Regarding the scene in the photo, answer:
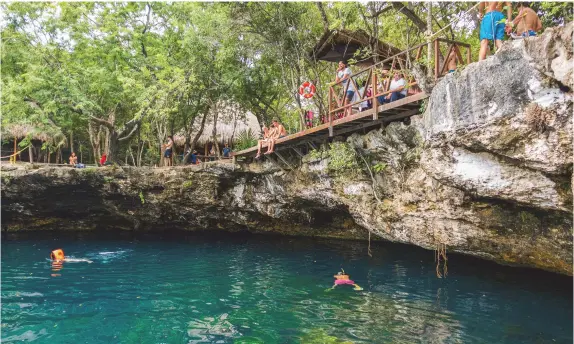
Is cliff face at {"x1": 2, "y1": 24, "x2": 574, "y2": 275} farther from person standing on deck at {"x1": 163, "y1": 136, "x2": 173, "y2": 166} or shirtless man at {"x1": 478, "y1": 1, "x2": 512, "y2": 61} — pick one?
person standing on deck at {"x1": 163, "y1": 136, "x2": 173, "y2": 166}

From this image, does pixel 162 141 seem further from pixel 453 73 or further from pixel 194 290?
pixel 453 73

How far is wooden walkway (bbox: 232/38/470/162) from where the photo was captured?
8961 mm

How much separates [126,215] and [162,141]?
479 centimetres

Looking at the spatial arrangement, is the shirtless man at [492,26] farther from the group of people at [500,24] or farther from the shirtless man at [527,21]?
the shirtless man at [527,21]

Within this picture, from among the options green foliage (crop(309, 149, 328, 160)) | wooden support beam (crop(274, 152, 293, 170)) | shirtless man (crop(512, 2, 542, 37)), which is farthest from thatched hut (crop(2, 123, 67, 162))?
shirtless man (crop(512, 2, 542, 37))

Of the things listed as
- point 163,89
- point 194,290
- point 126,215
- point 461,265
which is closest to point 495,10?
point 461,265

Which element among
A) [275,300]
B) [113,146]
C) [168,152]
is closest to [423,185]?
[275,300]

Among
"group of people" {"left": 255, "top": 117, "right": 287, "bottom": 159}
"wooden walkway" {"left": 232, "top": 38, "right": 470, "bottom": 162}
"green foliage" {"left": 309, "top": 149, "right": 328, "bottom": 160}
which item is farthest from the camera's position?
"group of people" {"left": 255, "top": 117, "right": 287, "bottom": 159}

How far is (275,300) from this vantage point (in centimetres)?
962

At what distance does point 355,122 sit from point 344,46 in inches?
189

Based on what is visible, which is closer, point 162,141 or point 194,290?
point 194,290

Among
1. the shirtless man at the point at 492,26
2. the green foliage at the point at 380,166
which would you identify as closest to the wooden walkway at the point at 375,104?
the shirtless man at the point at 492,26

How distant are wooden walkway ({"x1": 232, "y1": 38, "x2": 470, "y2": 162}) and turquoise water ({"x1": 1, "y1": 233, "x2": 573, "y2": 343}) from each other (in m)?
4.80

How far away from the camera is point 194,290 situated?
1058cm
